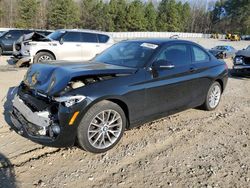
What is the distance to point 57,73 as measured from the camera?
14.2ft

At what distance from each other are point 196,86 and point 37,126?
10.4 ft

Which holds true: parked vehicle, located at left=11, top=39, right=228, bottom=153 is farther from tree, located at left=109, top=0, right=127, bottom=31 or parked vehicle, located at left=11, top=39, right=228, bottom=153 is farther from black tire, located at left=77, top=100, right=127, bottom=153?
tree, located at left=109, top=0, right=127, bottom=31

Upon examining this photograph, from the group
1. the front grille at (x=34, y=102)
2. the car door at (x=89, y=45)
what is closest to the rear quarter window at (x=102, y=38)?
the car door at (x=89, y=45)

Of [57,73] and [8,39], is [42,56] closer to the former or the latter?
[8,39]

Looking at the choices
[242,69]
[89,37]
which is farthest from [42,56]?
[242,69]

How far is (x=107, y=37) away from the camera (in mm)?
13766

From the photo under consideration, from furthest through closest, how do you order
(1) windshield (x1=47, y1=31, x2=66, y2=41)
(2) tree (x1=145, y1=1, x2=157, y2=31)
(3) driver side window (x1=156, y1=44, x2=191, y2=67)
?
(2) tree (x1=145, y1=1, x2=157, y2=31)
(1) windshield (x1=47, y1=31, x2=66, y2=41)
(3) driver side window (x1=156, y1=44, x2=191, y2=67)

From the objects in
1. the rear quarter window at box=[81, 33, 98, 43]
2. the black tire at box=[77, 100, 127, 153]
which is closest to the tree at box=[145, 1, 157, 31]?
the rear quarter window at box=[81, 33, 98, 43]

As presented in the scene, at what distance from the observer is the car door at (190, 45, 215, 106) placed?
580 centimetres

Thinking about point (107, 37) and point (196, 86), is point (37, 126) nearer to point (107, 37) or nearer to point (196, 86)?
point (196, 86)

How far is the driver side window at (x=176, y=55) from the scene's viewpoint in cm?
518

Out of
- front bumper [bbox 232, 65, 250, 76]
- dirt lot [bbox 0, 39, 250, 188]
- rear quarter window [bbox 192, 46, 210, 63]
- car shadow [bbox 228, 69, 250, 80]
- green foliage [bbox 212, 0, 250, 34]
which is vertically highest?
green foliage [bbox 212, 0, 250, 34]

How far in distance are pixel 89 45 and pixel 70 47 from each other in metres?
0.88

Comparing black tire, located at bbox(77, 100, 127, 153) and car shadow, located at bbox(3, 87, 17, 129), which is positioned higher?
black tire, located at bbox(77, 100, 127, 153)
